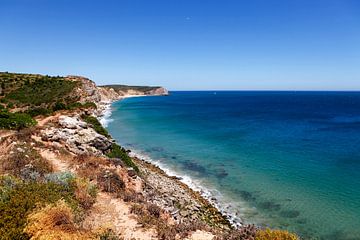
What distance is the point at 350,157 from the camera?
31.3m

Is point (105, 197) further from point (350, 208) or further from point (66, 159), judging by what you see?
point (350, 208)

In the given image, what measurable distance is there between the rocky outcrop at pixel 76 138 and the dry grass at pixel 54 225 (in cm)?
985

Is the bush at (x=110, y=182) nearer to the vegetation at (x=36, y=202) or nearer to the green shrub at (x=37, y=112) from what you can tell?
the vegetation at (x=36, y=202)

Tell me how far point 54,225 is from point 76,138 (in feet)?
43.7

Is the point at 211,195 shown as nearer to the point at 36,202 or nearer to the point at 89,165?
the point at 89,165

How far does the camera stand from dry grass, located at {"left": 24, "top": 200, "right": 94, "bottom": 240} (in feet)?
24.5

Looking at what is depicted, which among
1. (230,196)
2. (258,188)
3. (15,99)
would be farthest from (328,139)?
(15,99)

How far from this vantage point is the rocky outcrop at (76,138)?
1906cm

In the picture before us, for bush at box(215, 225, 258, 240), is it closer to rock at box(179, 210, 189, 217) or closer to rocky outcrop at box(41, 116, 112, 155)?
rock at box(179, 210, 189, 217)

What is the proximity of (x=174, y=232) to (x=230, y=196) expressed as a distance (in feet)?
43.9

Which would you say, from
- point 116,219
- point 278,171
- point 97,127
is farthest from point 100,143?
point 278,171

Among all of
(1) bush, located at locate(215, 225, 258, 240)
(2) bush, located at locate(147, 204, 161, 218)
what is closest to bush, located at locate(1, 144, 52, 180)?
(2) bush, located at locate(147, 204, 161, 218)

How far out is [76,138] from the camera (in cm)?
2048

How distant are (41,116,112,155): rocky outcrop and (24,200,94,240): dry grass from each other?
9.85 m
